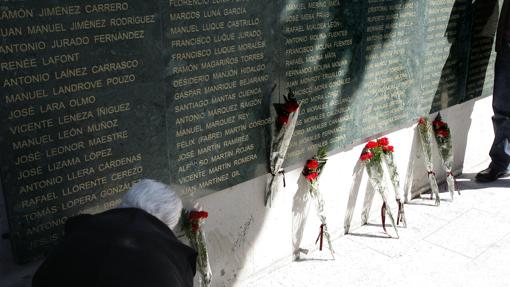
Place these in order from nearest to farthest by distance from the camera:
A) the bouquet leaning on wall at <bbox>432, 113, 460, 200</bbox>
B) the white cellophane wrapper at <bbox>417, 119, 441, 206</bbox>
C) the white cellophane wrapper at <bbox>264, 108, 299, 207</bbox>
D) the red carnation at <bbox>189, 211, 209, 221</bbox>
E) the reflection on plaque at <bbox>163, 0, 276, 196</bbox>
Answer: the reflection on plaque at <bbox>163, 0, 276, 196</bbox> < the red carnation at <bbox>189, 211, 209, 221</bbox> < the white cellophane wrapper at <bbox>264, 108, 299, 207</bbox> < the white cellophane wrapper at <bbox>417, 119, 441, 206</bbox> < the bouquet leaning on wall at <bbox>432, 113, 460, 200</bbox>

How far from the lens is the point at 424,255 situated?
14.3 ft

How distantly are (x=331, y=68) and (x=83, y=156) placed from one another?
217 cm

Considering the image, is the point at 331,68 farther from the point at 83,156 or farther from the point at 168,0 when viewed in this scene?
the point at 83,156

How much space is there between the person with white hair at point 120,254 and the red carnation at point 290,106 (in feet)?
5.11

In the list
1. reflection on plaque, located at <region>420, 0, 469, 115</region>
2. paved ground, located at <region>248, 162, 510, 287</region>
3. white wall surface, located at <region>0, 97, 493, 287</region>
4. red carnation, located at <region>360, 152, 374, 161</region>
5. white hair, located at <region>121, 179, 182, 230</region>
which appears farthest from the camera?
reflection on plaque, located at <region>420, 0, 469, 115</region>

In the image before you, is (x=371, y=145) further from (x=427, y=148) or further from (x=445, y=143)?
(x=445, y=143)

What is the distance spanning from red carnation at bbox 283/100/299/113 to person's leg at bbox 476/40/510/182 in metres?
3.24

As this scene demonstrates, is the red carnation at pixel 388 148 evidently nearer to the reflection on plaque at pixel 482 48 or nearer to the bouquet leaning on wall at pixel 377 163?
the bouquet leaning on wall at pixel 377 163

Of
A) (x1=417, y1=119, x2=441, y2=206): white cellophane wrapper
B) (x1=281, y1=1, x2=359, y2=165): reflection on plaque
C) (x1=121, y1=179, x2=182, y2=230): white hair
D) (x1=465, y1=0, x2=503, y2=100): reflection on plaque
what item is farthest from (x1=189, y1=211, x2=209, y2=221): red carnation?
(x1=465, y1=0, x2=503, y2=100): reflection on plaque

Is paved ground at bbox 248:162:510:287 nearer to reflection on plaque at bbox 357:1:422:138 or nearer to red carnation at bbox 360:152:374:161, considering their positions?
red carnation at bbox 360:152:374:161

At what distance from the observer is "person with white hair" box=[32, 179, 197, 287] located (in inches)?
72.7

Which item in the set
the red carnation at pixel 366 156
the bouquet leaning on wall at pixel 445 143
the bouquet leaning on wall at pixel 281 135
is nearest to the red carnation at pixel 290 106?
the bouquet leaning on wall at pixel 281 135

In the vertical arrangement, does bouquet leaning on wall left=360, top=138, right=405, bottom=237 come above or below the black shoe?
above

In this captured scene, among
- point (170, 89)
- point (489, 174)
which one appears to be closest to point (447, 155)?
point (489, 174)
